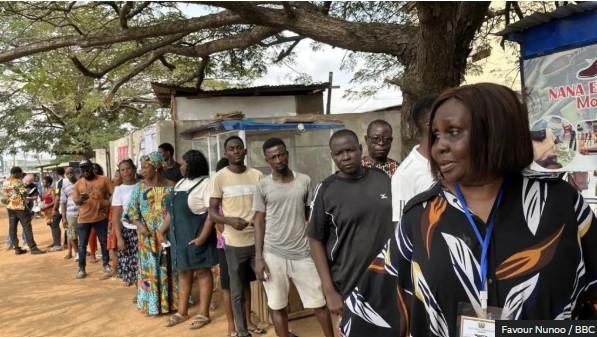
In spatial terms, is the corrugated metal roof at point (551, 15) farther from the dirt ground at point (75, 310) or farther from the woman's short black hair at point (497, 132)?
the dirt ground at point (75, 310)

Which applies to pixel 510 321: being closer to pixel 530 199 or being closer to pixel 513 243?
pixel 513 243

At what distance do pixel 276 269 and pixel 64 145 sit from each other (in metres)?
23.9

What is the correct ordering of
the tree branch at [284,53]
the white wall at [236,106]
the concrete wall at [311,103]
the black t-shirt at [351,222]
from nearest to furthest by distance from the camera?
the black t-shirt at [351,222] < the tree branch at [284,53] < the white wall at [236,106] < the concrete wall at [311,103]

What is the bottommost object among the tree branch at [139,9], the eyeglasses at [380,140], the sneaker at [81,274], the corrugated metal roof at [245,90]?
the sneaker at [81,274]

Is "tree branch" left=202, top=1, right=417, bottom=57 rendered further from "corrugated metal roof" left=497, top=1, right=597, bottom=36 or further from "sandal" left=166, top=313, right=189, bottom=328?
"sandal" left=166, top=313, right=189, bottom=328

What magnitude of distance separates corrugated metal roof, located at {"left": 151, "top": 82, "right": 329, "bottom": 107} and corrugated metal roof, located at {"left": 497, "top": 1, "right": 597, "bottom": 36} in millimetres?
7248

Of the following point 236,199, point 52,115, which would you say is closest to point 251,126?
point 236,199

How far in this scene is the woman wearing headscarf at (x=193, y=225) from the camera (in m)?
4.73

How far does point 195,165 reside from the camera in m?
4.75

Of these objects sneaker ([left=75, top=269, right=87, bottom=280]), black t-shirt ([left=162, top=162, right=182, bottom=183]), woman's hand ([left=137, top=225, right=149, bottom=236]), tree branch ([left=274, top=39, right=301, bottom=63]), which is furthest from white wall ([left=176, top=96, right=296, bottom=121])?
→ woman's hand ([left=137, top=225, right=149, bottom=236])

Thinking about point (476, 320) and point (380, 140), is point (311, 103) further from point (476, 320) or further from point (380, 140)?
point (476, 320)

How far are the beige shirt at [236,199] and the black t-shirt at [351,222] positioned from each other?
1.31 metres

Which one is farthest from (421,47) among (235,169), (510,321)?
(510,321)

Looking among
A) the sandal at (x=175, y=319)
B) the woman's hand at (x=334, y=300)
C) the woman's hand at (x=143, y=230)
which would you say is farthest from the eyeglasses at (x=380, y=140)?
the sandal at (x=175, y=319)
